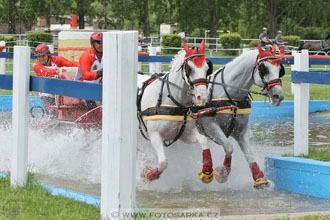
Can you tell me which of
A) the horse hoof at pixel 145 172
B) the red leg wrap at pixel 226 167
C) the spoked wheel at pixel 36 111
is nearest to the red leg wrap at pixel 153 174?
the horse hoof at pixel 145 172

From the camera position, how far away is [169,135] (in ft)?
22.5

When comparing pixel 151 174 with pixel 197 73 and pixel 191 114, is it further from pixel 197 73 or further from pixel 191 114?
pixel 197 73

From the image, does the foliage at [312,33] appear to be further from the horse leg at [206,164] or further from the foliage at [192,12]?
the horse leg at [206,164]

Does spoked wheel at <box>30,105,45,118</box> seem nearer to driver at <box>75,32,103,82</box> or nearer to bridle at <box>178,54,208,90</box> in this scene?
driver at <box>75,32,103,82</box>

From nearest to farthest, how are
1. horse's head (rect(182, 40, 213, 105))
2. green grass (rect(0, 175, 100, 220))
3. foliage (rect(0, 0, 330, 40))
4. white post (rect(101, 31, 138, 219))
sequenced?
white post (rect(101, 31, 138, 219)), green grass (rect(0, 175, 100, 220)), horse's head (rect(182, 40, 213, 105)), foliage (rect(0, 0, 330, 40))

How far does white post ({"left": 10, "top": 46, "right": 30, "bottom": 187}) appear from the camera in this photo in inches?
239

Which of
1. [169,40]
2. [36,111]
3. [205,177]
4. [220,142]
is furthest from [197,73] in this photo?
[169,40]

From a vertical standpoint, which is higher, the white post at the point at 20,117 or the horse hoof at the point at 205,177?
the white post at the point at 20,117

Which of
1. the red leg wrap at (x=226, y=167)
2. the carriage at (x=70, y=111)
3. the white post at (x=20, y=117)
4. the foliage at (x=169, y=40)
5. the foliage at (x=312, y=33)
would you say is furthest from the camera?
the foliage at (x=312, y=33)

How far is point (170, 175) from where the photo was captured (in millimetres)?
7480

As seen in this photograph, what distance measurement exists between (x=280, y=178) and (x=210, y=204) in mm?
1336

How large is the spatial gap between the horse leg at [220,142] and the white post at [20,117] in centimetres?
208

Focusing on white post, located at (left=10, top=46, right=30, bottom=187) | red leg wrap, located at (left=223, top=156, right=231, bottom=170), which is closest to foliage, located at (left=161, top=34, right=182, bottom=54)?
red leg wrap, located at (left=223, top=156, right=231, bottom=170)

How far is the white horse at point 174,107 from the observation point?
21.5 feet
